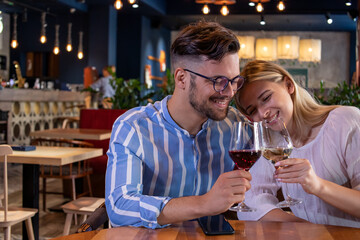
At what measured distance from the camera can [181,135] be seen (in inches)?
65.7

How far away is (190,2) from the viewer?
39.2 feet

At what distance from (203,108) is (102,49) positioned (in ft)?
33.0

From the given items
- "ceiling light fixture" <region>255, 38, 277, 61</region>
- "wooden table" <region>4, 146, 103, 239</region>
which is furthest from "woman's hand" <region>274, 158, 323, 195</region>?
"ceiling light fixture" <region>255, 38, 277, 61</region>

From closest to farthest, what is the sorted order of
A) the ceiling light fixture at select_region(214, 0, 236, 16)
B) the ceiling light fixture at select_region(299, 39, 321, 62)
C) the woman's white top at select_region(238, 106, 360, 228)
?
1. the woman's white top at select_region(238, 106, 360, 228)
2. the ceiling light fixture at select_region(214, 0, 236, 16)
3. the ceiling light fixture at select_region(299, 39, 321, 62)

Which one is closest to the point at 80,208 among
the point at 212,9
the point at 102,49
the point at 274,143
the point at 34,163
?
the point at 34,163

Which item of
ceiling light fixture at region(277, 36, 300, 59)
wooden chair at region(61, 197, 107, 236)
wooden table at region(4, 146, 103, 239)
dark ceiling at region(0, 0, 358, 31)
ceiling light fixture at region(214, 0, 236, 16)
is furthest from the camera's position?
dark ceiling at region(0, 0, 358, 31)

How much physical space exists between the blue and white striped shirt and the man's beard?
0.11 m

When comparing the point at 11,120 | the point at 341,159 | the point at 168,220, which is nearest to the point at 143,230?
the point at 168,220

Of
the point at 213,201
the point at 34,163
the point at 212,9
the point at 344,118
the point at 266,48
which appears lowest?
the point at 34,163

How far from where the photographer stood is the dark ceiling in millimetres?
10852

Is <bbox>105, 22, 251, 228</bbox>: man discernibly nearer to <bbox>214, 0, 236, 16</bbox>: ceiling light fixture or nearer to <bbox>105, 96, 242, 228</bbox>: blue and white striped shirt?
<bbox>105, 96, 242, 228</bbox>: blue and white striped shirt

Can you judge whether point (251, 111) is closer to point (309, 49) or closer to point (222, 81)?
point (222, 81)

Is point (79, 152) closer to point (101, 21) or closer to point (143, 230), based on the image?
point (143, 230)

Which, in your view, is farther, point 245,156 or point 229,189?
point 245,156
